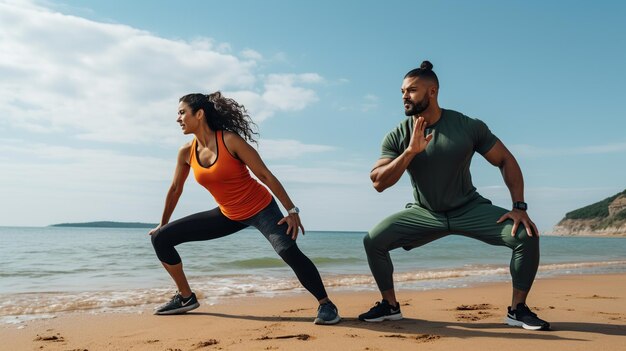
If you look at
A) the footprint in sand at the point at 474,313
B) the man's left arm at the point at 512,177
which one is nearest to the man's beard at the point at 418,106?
the man's left arm at the point at 512,177

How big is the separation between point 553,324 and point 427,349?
55.4 inches

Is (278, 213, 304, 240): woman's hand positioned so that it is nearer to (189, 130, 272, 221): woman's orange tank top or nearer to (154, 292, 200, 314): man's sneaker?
(189, 130, 272, 221): woman's orange tank top

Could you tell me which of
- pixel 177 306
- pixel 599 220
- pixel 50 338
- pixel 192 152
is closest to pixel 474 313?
pixel 177 306

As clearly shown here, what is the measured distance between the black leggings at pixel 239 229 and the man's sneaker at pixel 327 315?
0.29 feet

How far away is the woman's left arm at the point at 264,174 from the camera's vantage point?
4188mm

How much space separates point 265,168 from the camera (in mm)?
4219

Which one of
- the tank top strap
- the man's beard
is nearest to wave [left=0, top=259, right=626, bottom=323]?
the tank top strap

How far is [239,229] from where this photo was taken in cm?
456

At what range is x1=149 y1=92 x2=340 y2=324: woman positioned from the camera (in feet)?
13.7

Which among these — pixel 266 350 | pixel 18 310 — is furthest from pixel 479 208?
pixel 18 310

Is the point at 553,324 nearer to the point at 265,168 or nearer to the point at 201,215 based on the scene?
the point at 265,168

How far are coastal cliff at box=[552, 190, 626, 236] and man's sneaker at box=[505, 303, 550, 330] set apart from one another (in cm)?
10949

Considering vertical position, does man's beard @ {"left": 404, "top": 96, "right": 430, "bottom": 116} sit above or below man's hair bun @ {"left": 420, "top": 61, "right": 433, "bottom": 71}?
below

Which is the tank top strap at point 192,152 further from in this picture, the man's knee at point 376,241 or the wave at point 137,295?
the wave at point 137,295
